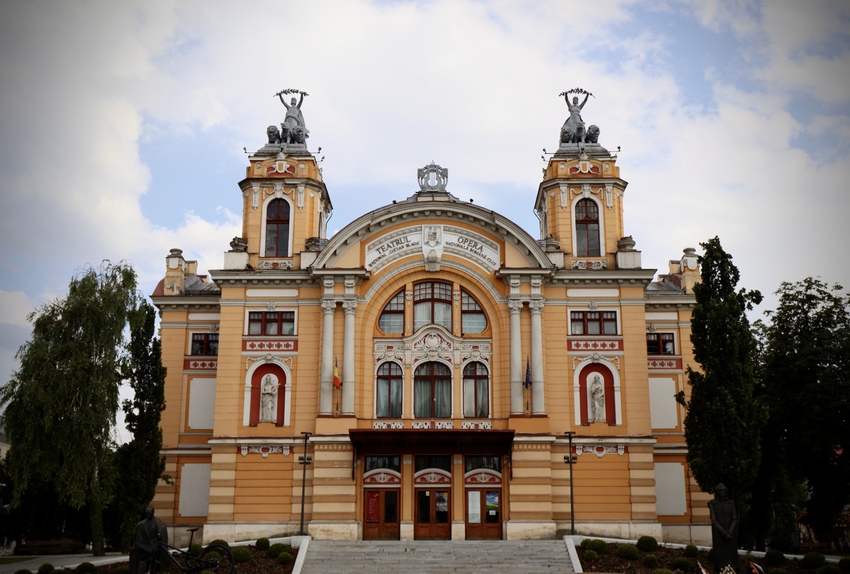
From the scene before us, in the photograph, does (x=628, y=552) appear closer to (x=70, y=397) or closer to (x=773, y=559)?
(x=773, y=559)

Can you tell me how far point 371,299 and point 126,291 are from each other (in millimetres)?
11239

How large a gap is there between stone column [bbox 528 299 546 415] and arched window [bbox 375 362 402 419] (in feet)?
20.7

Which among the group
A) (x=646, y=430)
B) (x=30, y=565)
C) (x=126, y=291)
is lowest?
(x=30, y=565)

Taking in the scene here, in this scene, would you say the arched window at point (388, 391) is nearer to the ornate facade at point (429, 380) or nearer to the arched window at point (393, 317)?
the ornate facade at point (429, 380)

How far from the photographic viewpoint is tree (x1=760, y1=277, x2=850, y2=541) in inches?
1585

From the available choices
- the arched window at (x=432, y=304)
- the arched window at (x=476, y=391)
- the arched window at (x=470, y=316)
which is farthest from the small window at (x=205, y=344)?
the arched window at (x=476, y=391)

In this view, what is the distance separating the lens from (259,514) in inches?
1598

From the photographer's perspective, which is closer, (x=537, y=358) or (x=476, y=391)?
(x=537, y=358)

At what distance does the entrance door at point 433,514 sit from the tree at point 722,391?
37.1 feet

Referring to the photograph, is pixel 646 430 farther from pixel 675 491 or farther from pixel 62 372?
pixel 62 372

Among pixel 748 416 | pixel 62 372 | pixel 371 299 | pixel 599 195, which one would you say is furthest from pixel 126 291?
pixel 748 416

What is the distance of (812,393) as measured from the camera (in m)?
40.7

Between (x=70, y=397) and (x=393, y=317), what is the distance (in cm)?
1496

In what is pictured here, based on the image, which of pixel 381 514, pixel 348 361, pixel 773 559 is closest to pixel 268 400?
pixel 348 361
